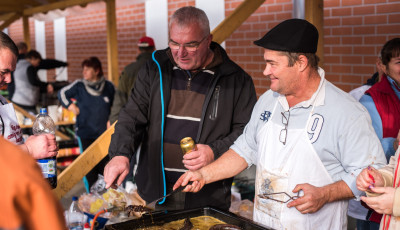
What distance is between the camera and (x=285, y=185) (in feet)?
7.60

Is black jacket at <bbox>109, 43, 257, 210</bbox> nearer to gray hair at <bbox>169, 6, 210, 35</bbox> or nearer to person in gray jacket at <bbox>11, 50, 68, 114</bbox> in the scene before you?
gray hair at <bbox>169, 6, 210, 35</bbox>

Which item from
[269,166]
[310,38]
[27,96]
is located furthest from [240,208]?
[27,96]

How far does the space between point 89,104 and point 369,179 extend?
4795mm

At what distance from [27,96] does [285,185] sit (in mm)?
7045

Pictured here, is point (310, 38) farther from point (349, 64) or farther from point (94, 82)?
point (94, 82)

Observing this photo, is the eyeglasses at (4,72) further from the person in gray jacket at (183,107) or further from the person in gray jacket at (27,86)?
the person in gray jacket at (27,86)

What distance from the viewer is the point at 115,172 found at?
8.26ft

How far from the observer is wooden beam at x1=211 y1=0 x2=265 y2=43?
12.9ft

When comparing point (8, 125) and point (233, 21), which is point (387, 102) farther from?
point (8, 125)

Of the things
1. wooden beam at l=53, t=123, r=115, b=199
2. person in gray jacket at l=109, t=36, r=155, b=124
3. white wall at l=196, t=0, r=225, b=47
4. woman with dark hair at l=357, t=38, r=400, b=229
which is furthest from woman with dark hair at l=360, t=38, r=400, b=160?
white wall at l=196, t=0, r=225, b=47

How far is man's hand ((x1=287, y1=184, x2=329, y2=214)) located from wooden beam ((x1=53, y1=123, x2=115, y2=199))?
6.39ft

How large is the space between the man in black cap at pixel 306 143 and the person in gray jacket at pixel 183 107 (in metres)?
0.52

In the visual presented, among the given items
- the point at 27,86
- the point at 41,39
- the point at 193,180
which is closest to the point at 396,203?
the point at 193,180

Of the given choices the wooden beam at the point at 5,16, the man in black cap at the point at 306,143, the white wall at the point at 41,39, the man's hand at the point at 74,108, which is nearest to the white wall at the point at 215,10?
the man's hand at the point at 74,108
